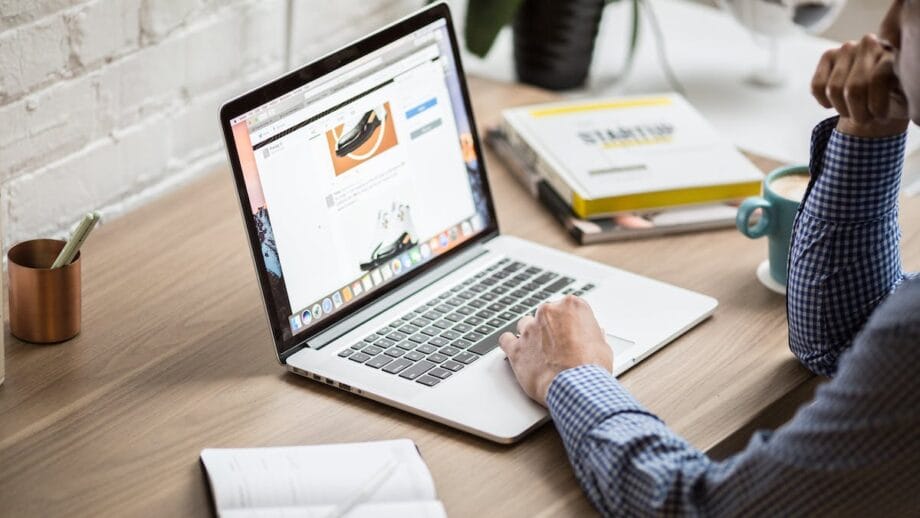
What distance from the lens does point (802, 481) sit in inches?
37.1

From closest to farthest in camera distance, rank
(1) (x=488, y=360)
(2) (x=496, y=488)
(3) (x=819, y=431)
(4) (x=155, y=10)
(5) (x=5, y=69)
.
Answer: (3) (x=819, y=431) < (2) (x=496, y=488) < (1) (x=488, y=360) < (5) (x=5, y=69) < (4) (x=155, y=10)

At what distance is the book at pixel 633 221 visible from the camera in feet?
4.94

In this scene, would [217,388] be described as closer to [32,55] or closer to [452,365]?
[452,365]

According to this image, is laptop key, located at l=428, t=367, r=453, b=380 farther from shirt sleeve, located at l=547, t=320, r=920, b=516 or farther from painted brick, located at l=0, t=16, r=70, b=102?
painted brick, located at l=0, t=16, r=70, b=102

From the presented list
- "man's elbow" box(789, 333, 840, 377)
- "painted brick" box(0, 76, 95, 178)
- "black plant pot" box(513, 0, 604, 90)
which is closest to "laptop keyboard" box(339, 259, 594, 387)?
"man's elbow" box(789, 333, 840, 377)

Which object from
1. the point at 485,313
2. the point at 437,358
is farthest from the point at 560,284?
the point at 437,358

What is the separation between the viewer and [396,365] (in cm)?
121

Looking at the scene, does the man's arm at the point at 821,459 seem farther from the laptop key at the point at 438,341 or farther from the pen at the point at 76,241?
the pen at the point at 76,241

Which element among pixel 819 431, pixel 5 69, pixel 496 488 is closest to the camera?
pixel 819 431

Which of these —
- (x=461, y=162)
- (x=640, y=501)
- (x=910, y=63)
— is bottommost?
(x=640, y=501)

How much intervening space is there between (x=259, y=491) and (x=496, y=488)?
0.68 feet

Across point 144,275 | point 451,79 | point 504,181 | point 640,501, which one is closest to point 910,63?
point 640,501

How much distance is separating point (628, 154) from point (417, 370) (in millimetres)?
555

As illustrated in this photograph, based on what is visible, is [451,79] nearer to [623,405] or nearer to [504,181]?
[504,181]
